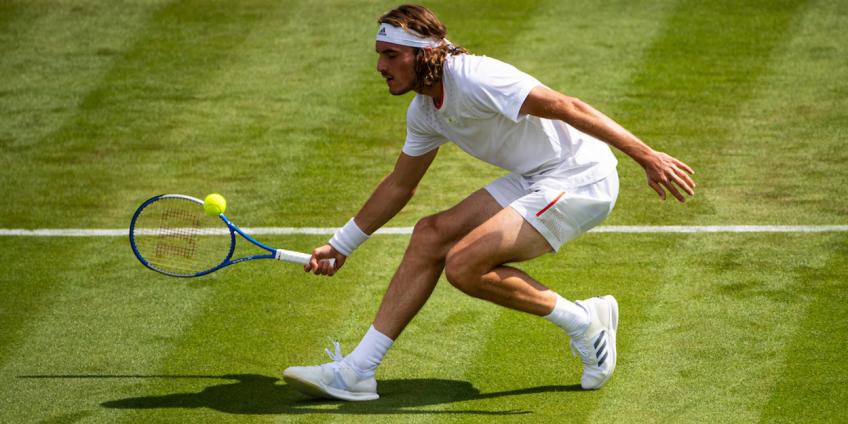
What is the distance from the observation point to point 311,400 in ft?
20.6

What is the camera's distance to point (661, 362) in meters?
6.47

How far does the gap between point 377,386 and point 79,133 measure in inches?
183

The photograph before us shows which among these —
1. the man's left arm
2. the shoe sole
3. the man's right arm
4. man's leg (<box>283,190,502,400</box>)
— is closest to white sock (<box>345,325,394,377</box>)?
man's leg (<box>283,190,502,400</box>)

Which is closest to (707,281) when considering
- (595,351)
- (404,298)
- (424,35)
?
(595,351)

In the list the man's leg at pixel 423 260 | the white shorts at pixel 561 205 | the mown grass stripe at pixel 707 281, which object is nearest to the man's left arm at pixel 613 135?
the white shorts at pixel 561 205

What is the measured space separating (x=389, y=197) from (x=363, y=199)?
2285mm

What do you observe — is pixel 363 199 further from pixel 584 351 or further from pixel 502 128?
pixel 584 351

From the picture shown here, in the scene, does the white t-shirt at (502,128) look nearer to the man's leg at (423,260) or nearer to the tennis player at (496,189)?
the tennis player at (496,189)

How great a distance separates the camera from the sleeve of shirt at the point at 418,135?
632 cm

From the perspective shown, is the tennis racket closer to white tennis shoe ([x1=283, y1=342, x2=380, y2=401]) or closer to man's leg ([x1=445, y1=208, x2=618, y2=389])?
white tennis shoe ([x1=283, y1=342, x2=380, y2=401])

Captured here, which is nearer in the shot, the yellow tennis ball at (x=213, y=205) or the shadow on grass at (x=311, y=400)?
the shadow on grass at (x=311, y=400)

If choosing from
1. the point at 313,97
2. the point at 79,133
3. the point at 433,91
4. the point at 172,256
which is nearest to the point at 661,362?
the point at 433,91

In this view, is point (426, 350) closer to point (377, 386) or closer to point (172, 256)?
point (377, 386)

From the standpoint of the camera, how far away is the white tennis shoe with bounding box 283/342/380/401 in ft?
20.2
